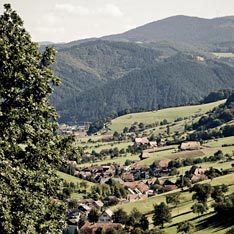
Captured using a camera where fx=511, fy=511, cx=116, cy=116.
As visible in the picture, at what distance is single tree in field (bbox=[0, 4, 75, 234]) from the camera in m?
16.2

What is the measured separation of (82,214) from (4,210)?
11167cm

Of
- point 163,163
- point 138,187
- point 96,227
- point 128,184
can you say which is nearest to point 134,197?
point 138,187

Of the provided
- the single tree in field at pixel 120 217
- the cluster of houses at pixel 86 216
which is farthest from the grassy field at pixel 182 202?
the single tree in field at pixel 120 217

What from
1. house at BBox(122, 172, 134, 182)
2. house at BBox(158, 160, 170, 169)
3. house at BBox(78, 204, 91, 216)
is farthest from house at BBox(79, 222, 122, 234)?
house at BBox(158, 160, 170, 169)

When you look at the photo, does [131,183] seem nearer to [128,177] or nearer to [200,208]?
[128,177]

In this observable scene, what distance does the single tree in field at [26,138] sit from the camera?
16156mm

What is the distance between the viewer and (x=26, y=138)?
17.1 metres

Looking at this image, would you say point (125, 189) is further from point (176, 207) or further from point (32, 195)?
point (32, 195)

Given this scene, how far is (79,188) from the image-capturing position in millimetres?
160000

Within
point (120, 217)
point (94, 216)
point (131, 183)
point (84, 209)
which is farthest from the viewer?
point (131, 183)

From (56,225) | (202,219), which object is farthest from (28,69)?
(202,219)

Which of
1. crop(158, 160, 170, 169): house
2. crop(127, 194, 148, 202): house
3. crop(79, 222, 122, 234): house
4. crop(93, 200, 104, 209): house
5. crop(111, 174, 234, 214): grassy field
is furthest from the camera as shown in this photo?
crop(158, 160, 170, 169): house

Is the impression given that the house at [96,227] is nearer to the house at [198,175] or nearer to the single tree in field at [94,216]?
the single tree in field at [94,216]

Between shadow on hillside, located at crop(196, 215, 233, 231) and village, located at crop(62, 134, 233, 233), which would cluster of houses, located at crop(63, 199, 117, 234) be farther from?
shadow on hillside, located at crop(196, 215, 233, 231)
